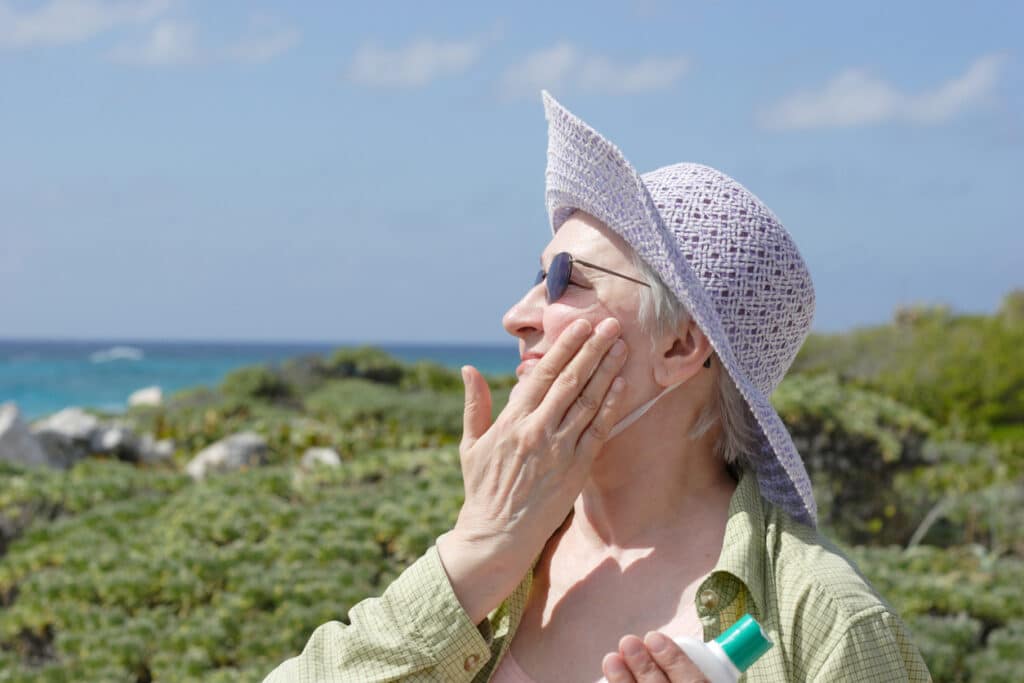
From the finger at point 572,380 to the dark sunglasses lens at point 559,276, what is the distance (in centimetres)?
17

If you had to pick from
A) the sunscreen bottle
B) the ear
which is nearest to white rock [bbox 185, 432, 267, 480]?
the ear

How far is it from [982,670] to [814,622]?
3.61 m

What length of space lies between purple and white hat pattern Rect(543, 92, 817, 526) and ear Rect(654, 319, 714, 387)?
0.07m

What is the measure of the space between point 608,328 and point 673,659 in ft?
2.31

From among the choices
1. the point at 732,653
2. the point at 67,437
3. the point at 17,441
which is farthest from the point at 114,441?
the point at 732,653

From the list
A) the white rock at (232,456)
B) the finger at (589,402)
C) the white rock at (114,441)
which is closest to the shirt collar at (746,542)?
the finger at (589,402)

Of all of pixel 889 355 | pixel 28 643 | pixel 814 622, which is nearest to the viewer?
pixel 814 622

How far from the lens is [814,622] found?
2207 mm

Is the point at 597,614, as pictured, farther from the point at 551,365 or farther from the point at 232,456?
the point at 232,456

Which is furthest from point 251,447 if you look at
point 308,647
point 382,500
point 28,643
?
point 308,647

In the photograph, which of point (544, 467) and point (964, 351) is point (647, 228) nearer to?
point (544, 467)

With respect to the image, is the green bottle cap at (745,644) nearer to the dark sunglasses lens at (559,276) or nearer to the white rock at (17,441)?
the dark sunglasses lens at (559,276)

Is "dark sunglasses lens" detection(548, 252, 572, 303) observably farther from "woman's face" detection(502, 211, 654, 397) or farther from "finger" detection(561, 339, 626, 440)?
"finger" detection(561, 339, 626, 440)

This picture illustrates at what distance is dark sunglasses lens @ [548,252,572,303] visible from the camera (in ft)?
8.20
